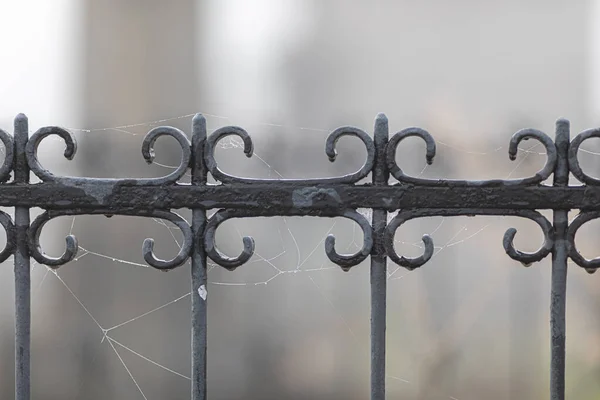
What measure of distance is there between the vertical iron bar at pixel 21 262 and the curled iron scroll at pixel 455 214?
2.61ft

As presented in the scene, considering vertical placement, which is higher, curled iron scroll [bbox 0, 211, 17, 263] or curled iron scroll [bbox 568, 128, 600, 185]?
curled iron scroll [bbox 568, 128, 600, 185]

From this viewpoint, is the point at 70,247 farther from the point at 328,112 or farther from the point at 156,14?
the point at 156,14

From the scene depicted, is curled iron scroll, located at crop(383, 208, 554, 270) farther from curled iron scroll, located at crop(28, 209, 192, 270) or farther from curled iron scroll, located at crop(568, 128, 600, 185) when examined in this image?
curled iron scroll, located at crop(28, 209, 192, 270)

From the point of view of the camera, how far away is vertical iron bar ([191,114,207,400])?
137 centimetres

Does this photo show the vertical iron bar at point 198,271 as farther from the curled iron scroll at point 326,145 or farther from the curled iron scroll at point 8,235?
A: the curled iron scroll at point 8,235

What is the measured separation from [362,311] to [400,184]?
3.48 m

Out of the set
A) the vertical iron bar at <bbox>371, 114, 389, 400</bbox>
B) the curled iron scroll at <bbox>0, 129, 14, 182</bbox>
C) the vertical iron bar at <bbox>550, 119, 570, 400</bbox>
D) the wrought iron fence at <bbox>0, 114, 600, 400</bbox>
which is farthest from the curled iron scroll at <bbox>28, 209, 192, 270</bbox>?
the vertical iron bar at <bbox>550, 119, 570, 400</bbox>

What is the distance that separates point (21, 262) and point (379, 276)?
31.2 inches

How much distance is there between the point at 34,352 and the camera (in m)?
4.83

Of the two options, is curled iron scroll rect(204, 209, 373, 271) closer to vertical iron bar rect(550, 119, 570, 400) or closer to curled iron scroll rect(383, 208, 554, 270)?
curled iron scroll rect(383, 208, 554, 270)

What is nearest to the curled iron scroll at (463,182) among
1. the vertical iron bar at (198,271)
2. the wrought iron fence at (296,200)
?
the wrought iron fence at (296,200)

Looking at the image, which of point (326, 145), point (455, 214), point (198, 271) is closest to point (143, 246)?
point (198, 271)

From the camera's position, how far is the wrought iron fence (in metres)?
1.36

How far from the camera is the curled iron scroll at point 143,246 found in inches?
52.6
